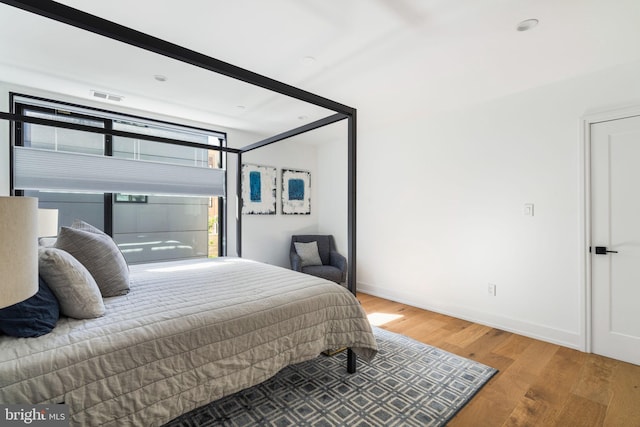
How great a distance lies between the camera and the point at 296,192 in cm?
502

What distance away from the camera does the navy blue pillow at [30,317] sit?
1.23 meters

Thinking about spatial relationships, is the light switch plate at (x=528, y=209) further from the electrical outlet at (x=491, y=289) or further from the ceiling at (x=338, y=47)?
the ceiling at (x=338, y=47)

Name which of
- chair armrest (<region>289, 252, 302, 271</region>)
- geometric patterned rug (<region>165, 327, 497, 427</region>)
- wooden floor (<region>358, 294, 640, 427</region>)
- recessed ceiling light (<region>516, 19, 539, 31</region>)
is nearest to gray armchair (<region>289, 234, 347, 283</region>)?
chair armrest (<region>289, 252, 302, 271</region>)

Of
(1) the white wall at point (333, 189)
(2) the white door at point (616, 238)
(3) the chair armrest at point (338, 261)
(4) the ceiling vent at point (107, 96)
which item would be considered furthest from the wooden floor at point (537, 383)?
(4) the ceiling vent at point (107, 96)

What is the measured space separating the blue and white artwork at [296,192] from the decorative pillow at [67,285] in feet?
11.3

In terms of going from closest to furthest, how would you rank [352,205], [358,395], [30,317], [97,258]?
[30,317] → [97,258] → [358,395] → [352,205]

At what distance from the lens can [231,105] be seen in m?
3.36

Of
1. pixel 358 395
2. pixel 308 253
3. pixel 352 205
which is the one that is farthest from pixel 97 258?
pixel 308 253

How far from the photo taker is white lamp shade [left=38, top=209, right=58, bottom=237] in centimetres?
229

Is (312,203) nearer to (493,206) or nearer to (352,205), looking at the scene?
(493,206)

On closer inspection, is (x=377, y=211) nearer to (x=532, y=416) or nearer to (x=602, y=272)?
(x=602, y=272)

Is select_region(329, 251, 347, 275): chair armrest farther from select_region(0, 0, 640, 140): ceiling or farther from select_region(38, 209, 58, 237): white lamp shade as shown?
select_region(38, 209, 58, 237): white lamp shade

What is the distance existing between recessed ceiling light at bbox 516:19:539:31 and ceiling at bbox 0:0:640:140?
0.04 metres

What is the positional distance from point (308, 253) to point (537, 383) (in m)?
3.05
